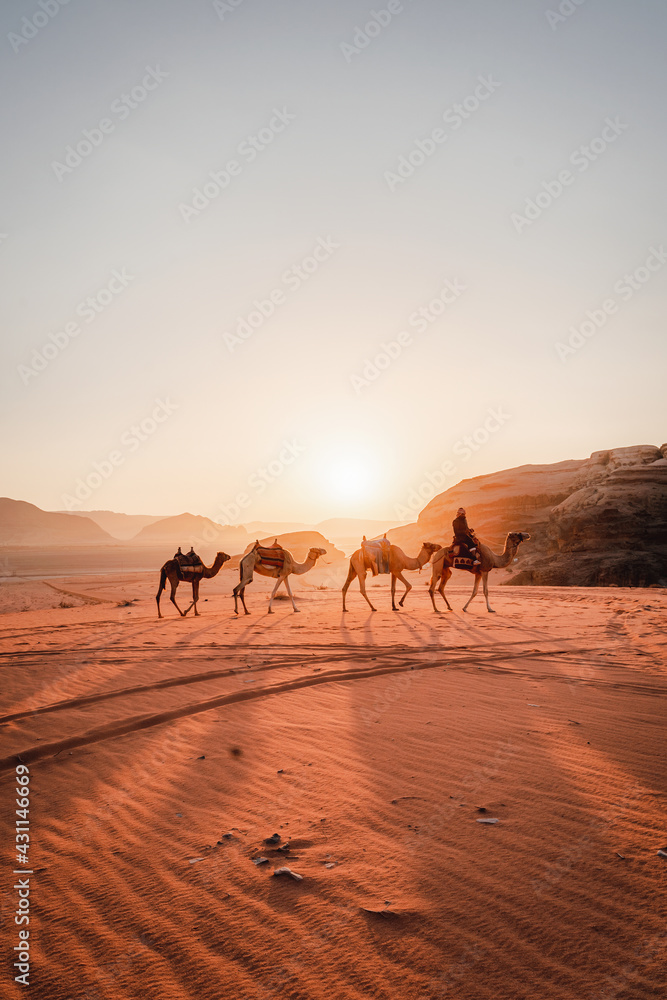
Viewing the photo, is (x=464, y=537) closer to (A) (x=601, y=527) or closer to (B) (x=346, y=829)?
(B) (x=346, y=829)

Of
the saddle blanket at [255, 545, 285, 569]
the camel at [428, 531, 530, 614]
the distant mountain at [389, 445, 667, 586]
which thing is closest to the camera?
the camel at [428, 531, 530, 614]

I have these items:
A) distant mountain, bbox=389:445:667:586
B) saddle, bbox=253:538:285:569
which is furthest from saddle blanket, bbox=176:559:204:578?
distant mountain, bbox=389:445:667:586

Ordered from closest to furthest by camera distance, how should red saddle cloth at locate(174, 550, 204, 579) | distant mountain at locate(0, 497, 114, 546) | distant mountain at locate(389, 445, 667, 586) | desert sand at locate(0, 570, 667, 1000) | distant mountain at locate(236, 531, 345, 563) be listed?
1. desert sand at locate(0, 570, 667, 1000)
2. red saddle cloth at locate(174, 550, 204, 579)
3. distant mountain at locate(389, 445, 667, 586)
4. distant mountain at locate(236, 531, 345, 563)
5. distant mountain at locate(0, 497, 114, 546)

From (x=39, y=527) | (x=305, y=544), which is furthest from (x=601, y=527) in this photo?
(x=39, y=527)

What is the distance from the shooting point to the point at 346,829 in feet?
13.5

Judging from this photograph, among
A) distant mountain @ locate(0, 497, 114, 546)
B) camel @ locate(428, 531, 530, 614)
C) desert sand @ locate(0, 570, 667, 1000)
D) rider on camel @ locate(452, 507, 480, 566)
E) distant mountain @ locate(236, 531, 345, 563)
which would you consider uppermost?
distant mountain @ locate(0, 497, 114, 546)

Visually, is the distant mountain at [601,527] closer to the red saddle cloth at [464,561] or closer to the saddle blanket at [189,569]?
the red saddle cloth at [464,561]

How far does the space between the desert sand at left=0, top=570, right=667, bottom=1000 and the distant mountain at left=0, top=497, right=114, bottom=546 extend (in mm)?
161019

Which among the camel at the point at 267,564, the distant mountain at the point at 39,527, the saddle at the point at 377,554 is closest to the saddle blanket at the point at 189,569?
the camel at the point at 267,564

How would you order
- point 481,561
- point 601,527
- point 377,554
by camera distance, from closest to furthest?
point 481,561 → point 377,554 → point 601,527

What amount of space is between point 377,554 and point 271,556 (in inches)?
144

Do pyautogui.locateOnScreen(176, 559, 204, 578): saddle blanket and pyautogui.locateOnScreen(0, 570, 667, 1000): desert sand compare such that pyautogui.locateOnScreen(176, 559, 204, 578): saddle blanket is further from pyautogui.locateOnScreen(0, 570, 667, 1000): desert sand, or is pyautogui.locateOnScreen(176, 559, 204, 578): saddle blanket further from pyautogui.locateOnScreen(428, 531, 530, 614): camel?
pyautogui.locateOnScreen(0, 570, 667, 1000): desert sand

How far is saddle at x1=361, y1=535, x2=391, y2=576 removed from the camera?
17.0 metres

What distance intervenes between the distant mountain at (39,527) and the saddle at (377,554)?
15300 cm
